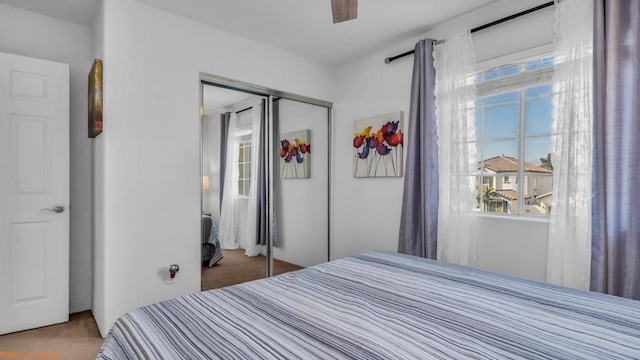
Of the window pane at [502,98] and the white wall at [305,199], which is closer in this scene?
the window pane at [502,98]

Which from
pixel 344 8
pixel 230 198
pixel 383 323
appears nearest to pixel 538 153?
pixel 344 8

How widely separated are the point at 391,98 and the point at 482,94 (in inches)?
35.1

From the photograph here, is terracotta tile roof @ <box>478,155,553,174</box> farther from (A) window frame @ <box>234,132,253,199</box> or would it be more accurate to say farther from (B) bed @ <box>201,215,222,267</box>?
(B) bed @ <box>201,215,222,267</box>

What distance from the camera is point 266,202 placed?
3.35 meters

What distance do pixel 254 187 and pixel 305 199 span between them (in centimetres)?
66

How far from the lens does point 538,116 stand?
2.38 meters

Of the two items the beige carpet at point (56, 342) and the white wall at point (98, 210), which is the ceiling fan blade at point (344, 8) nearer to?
the white wall at point (98, 210)

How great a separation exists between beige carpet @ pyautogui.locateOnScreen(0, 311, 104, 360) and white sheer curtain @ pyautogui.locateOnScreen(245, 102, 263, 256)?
1367 millimetres

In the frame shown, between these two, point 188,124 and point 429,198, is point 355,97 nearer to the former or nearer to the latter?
point 429,198

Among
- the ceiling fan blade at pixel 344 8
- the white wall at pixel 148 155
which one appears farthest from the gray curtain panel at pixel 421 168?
the white wall at pixel 148 155

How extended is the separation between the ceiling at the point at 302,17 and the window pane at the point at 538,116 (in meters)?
0.87

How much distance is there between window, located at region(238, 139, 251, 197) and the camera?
3143 mm

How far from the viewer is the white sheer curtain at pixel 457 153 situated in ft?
8.46

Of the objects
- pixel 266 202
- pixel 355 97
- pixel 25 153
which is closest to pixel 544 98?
pixel 355 97
